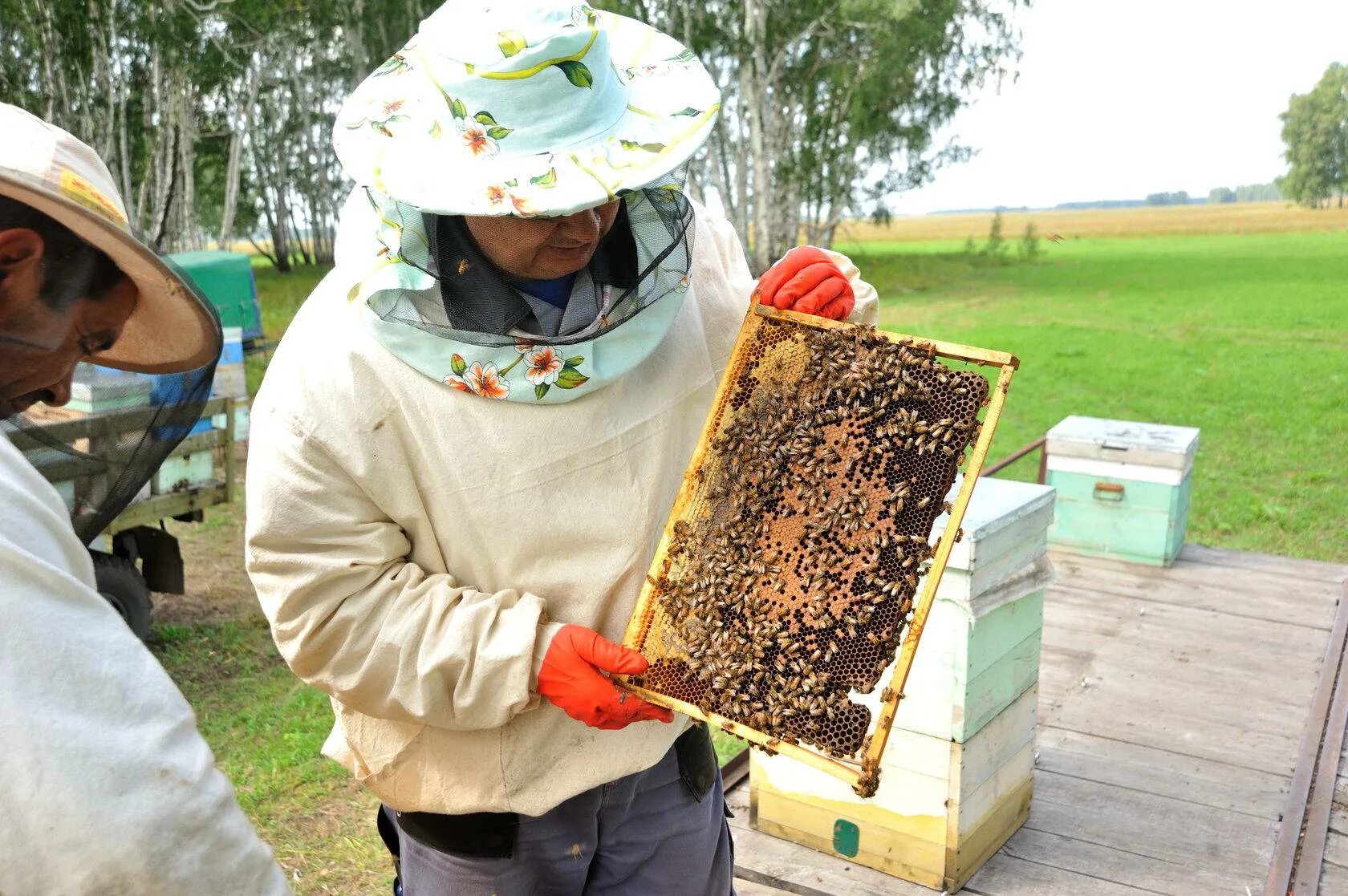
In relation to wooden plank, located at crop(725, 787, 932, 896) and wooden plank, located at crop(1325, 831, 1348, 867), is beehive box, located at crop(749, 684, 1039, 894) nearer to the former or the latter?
wooden plank, located at crop(725, 787, 932, 896)

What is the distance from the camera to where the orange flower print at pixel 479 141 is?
1716 millimetres

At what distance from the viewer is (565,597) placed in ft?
6.57

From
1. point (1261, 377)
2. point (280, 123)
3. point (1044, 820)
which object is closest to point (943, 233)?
point (280, 123)

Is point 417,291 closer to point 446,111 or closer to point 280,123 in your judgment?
point 446,111

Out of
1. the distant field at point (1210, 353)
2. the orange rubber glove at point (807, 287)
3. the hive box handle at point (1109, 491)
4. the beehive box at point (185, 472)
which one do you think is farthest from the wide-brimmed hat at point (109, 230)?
the distant field at point (1210, 353)

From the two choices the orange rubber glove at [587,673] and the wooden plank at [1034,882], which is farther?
the wooden plank at [1034,882]

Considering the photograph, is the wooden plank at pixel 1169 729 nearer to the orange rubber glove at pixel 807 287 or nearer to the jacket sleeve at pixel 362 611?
Result: the orange rubber glove at pixel 807 287

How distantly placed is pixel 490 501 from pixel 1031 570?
7.14 feet

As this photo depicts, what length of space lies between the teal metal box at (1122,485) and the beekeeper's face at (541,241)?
15.0 feet

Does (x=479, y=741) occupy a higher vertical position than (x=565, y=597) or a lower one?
lower

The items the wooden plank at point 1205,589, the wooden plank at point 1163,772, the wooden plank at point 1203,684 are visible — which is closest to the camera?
the wooden plank at point 1163,772

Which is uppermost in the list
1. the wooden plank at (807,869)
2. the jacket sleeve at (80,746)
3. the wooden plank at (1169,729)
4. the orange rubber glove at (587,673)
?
the jacket sleeve at (80,746)

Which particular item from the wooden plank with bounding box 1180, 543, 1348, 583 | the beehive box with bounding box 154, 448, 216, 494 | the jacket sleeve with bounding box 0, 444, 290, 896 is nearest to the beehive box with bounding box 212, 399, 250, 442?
the beehive box with bounding box 154, 448, 216, 494

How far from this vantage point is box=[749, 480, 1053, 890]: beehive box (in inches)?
125
